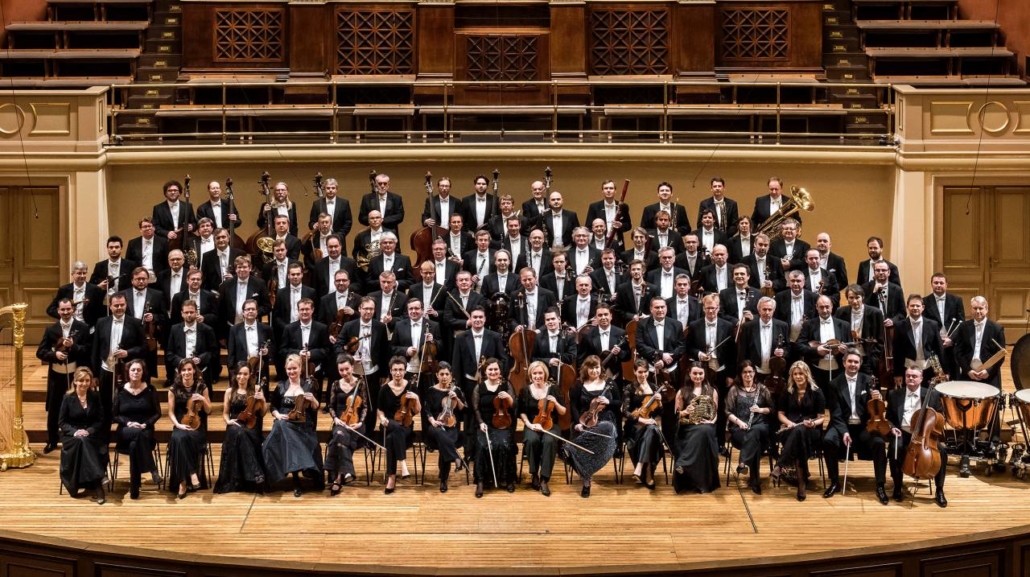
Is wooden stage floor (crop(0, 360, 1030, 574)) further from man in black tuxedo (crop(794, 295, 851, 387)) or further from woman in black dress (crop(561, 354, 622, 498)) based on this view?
man in black tuxedo (crop(794, 295, 851, 387))

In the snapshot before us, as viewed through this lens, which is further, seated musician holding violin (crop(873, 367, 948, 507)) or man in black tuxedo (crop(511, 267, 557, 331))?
man in black tuxedo (crop(511, 267, 557, 331))

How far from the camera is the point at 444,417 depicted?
7.66 metres

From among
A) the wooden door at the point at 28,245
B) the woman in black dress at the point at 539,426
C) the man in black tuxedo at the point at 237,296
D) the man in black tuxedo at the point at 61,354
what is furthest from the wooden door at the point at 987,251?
the wooden door at the point at 28,245

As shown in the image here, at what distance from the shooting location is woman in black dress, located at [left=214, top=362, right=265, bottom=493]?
758 cm

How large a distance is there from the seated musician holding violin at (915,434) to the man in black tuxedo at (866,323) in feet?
0.97

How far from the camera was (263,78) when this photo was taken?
433 inches

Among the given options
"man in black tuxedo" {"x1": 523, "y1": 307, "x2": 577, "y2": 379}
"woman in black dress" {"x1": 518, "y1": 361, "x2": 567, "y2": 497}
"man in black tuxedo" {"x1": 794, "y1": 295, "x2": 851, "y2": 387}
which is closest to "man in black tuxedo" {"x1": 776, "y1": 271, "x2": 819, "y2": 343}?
Answer: "man in black tuxedo" {"x1": 794, "y1": 295, "x2": 851, "y2": 387}

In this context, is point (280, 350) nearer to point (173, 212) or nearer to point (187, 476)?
point (187, 476)

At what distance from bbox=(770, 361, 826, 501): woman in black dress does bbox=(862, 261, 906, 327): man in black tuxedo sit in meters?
0.86

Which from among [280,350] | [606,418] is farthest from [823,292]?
[280,350]

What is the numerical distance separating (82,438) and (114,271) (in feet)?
4.75

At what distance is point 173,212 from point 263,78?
2.17 m

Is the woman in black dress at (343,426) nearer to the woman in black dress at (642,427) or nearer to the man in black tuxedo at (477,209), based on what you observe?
the woman in black dress at (642,427)

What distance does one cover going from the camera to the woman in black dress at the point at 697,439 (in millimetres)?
7586
